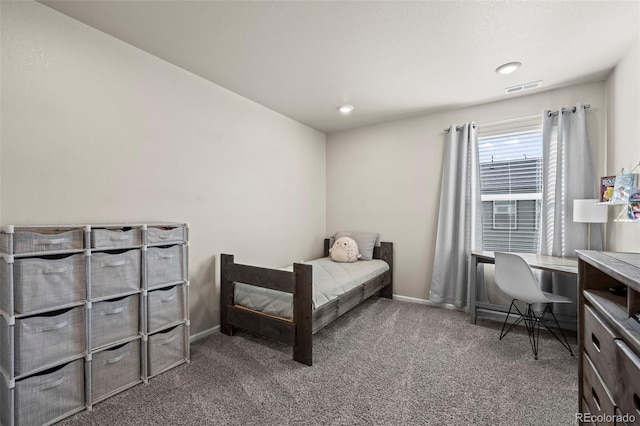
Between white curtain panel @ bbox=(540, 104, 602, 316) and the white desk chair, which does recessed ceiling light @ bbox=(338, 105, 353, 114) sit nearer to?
white curtain panel @ bbox=(540, 104, 602, 316)

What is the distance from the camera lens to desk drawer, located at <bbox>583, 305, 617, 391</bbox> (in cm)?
97

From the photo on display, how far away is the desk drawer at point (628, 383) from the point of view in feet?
2.57

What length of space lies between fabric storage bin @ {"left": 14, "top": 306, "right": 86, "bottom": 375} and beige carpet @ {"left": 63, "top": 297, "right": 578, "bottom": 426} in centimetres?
38

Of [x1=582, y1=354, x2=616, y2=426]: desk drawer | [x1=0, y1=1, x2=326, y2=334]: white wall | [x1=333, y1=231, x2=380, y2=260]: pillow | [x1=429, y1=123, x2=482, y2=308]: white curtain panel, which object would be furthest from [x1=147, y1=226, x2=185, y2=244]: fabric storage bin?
[x1=429, y1=123, x2=482, y2=308]: white curtain panel

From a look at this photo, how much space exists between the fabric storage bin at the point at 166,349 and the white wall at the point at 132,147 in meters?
0.40

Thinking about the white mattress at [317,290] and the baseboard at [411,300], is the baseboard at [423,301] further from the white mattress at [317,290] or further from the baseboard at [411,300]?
the white mattress at [317,290]

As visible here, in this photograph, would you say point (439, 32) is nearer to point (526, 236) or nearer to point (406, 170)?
point (406, 170)

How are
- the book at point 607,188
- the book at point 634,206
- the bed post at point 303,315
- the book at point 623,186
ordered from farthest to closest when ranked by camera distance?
the book at point 607,188, the bed post at point 303,315, the book at point 623,186, the book at point 634,206

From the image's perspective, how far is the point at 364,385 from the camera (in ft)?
6.24

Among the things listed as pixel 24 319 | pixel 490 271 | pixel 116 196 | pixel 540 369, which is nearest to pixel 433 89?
pixel 490 271

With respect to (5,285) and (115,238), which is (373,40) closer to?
(115,238)

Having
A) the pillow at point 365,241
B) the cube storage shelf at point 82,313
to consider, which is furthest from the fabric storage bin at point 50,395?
the pillow at point 365,241

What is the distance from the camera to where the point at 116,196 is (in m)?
2.04

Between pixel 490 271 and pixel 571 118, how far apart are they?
5.60 ft
